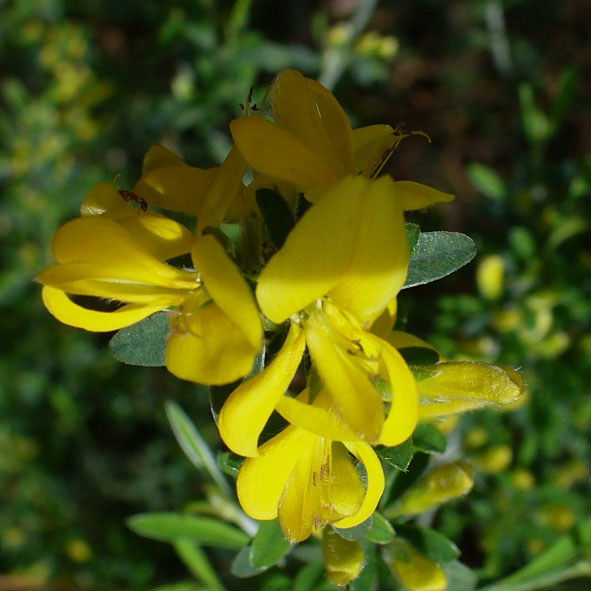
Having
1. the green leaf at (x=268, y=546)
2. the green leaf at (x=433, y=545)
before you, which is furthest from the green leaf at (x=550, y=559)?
the green leaf at (x=268, y=546)

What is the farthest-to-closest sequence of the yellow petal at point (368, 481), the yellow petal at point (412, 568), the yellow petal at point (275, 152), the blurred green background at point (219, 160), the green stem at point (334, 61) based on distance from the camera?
1. the green stem at point (334, 61)
2. the blurred green background at point (219, 160)
3. the yellow petal at point (412, 568)
4. the yellow petal at point (368, 481)
5. the yellow petal at point (275, 152)

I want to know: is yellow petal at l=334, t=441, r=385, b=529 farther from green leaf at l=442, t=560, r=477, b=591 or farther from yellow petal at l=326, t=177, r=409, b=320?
green leaf at l=442, t=560, r=477, b=591

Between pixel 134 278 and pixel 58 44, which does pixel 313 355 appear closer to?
pixel 134 278

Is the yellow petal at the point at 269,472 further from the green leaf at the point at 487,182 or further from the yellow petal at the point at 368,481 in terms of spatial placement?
the green leaf at the point at 487,182

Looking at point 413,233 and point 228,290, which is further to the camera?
point 413,233

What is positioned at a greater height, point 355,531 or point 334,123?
point 334,123

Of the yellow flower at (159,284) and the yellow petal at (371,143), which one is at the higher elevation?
the yellow petal at (371,143)

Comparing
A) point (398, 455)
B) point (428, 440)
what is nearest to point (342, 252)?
point (398, 455)

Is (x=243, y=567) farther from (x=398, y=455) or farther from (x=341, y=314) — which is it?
(x=341, y=314)
